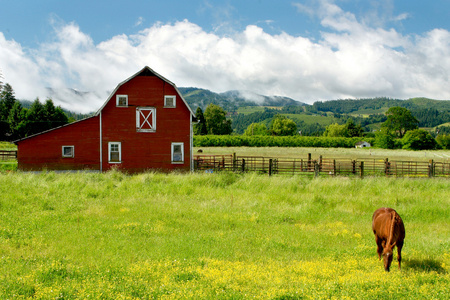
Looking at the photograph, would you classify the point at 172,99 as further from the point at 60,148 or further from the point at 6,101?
the point at 6,101

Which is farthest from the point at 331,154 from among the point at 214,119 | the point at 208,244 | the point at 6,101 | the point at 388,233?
the point at 6,101

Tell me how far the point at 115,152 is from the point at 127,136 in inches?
62.1

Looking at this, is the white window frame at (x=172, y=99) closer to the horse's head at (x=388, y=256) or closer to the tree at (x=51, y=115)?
the horse's head at (x=388, y=256)

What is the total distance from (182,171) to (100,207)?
1435 centimetres

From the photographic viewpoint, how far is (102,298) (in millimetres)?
5863

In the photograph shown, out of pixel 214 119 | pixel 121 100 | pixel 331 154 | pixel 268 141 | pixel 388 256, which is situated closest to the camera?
pixel 388 256

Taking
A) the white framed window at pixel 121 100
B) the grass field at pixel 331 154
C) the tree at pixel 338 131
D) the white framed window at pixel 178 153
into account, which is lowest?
the grass field at pixel 331 154

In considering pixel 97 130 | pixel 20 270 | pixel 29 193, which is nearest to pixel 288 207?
pixel 20 270

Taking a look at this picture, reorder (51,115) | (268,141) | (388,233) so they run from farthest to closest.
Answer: (268,141) < (51,115) < (388,233)

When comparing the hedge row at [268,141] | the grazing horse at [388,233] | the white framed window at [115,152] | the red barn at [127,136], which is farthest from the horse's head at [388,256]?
the hedge row at [268,141]

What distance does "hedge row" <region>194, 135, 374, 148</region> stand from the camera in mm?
74125

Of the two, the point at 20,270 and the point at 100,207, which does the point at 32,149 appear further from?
the point at 20,270

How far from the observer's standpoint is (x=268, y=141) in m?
79.7

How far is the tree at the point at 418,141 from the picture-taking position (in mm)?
79250
